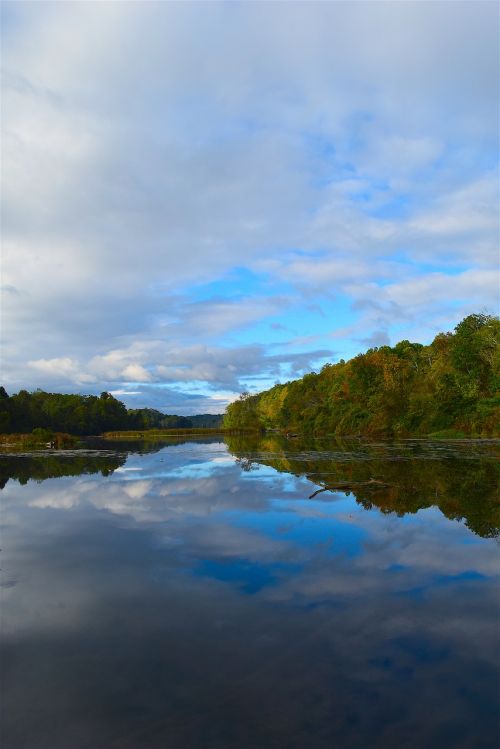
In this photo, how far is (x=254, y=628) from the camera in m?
8.88

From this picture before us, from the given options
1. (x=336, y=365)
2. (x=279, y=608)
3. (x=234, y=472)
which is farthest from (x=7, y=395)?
(x=279, y=608)

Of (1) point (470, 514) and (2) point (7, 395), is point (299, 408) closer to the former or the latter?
(2) point (7, 395)

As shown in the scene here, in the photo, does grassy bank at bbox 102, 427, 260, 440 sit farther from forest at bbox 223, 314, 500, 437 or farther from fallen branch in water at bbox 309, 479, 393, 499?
fallen branch in water at bbox 309, 479, 393, 499

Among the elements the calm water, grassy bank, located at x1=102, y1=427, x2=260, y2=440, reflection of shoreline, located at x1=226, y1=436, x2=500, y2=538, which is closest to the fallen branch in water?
reflection of shoreline, located at x1=226, y1=436, x2=500, y2=538

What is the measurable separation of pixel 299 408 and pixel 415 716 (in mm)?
133950

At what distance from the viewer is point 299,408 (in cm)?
13950

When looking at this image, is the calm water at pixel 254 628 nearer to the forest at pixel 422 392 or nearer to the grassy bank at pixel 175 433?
the forest at pixel 422 392

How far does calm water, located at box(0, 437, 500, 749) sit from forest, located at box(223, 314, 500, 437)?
59742mm

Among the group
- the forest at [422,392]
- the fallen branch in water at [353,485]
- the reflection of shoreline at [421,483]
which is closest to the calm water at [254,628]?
the reflection of shoreline at [421,483]

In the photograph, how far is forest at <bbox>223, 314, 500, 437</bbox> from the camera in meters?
73.6

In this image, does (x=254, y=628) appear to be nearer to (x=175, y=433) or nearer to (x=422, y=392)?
(x=422, y=392)

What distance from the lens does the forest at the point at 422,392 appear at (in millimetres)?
73625

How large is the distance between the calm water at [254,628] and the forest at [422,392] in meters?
59.7

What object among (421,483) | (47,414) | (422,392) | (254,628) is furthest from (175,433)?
(254,628)
